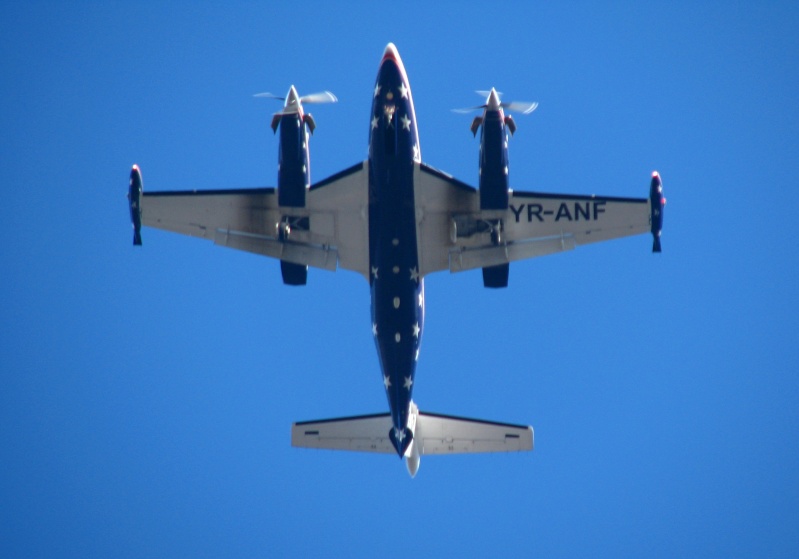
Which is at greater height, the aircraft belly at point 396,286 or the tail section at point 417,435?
the aircraft belly at point 396,286

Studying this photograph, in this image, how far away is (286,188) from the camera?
29000mm

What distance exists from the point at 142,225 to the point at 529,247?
9519 millimetres

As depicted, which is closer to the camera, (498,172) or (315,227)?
(498,172)

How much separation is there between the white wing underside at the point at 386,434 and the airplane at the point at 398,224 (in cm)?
3

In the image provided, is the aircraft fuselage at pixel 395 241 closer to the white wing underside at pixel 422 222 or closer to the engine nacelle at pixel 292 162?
the white wing underside at pixel 422 222

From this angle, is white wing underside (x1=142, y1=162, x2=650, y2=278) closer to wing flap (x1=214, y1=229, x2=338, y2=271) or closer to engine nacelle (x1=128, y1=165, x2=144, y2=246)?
wing flap (x1=214, y1=229, x2=338, y2=271)

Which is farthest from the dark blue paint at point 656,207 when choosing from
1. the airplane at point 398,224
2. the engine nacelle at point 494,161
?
the engine nacelle at point 494,161

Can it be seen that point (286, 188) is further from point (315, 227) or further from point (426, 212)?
point (426, 212)

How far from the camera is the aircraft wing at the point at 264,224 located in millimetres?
29953

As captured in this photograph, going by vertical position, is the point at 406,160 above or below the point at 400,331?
above

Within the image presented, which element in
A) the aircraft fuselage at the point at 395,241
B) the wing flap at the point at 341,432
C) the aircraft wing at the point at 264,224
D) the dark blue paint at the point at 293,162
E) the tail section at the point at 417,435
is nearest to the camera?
the aircraft fuselage at the point at 395,241

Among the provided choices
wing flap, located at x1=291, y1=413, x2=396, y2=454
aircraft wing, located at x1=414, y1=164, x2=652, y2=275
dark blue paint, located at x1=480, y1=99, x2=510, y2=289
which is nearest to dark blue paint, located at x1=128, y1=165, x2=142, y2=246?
wing flap, located at x1=291, y1=413, x2=396, y2=454

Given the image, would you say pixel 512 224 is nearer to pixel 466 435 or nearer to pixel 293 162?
pixel 466 435

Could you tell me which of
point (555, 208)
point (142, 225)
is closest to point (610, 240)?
point (555, 208)
